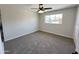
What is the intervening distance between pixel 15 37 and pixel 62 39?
2.72m

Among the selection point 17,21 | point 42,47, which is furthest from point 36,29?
point 42,47

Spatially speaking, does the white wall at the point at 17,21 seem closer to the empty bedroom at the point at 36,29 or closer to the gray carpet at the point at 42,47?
the empty bedroom at the point at 36,29

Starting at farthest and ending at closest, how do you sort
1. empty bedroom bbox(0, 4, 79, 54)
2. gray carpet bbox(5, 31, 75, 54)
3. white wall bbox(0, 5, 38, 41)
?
white wall bbox(0, 5, 38, 41) < empty bedroom bbox(0, 4, 79, 54) < gray carpet bbox(5, 31, 75, 54)

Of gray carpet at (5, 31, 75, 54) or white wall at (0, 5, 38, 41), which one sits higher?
white wall at (0, 5, 38, 41)

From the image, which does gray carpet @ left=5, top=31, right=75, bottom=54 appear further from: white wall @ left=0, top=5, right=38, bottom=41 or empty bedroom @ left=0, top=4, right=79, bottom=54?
white wall @ left=0, top=5, right=38, bottom=41

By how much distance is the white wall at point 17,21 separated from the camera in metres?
3.49

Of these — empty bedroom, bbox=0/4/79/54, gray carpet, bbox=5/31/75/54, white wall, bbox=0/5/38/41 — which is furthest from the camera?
white wall, bbox=0/5/38/41

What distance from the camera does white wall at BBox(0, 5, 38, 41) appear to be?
3.49 meters

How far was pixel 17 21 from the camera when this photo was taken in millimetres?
4133

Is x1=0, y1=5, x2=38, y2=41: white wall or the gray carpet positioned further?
x1=0, y1=5, x2=38, y2=41: white wall

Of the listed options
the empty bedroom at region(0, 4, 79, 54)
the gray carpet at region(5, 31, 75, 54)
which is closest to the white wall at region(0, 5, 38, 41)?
the empty bedroom at region(0, 4, 79, 54)

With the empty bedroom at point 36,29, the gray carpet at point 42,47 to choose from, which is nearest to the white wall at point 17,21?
the empty bedroom at point 36,29

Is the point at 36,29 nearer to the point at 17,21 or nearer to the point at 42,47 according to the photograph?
the point at 17,21

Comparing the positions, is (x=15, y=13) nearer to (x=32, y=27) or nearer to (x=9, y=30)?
(x=9, y=30)
